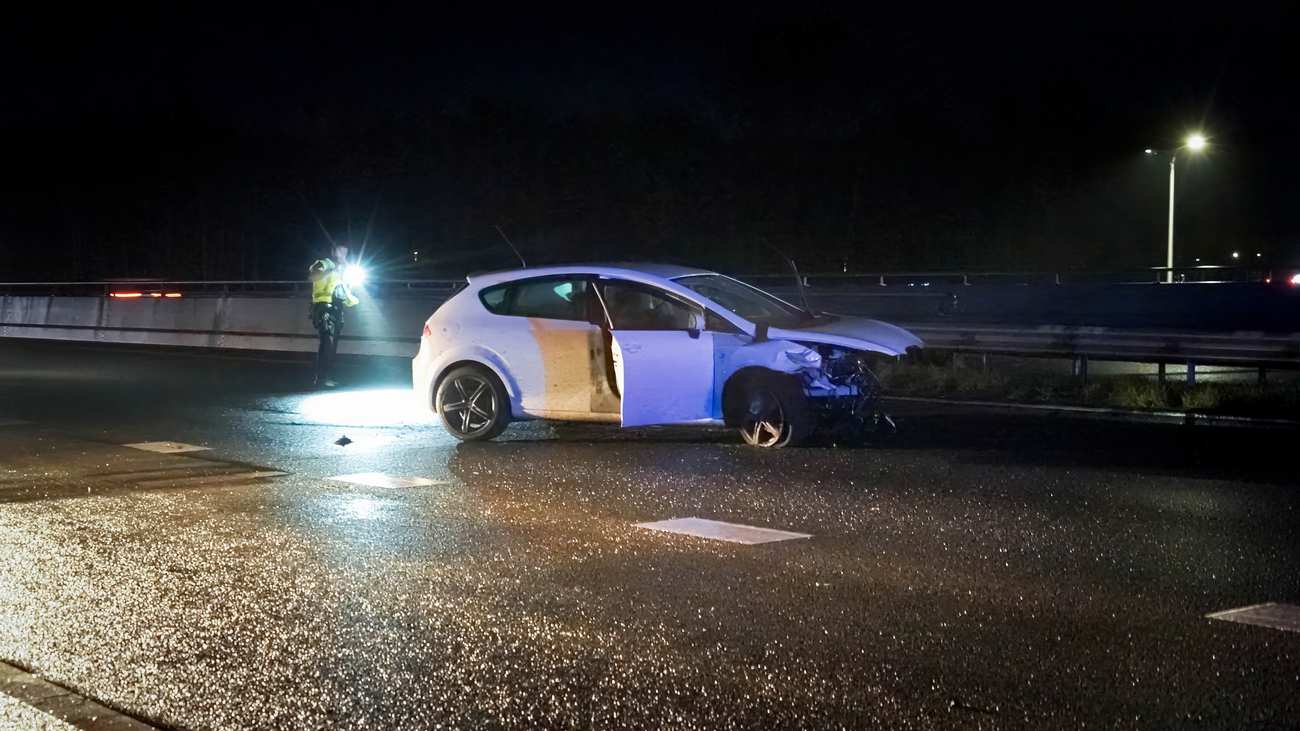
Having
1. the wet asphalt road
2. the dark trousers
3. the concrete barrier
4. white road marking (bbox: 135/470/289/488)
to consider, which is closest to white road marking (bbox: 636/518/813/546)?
the wet asphalt road

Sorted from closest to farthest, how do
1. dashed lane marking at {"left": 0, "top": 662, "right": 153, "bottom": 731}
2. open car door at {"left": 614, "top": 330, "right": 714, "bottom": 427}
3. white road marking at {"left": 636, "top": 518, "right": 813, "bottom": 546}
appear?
dashed lane marking at {"left": 0, "top": 662, "right": 153, "bottom": 731} → white road marking at {"left": 636, "top": 518, "right": 813, "bottom": 546} → open car door at {"left": 614, "top": 330, "right": 714, "bottom": 427}

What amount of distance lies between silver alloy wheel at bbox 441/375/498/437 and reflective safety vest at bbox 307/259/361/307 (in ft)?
22.0

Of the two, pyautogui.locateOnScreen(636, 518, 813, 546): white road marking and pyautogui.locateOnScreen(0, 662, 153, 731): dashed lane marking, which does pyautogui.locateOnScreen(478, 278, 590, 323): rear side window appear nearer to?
pyautogui.locateOnScreen(636, 518, 813, 546): white road marking

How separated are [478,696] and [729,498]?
456cm

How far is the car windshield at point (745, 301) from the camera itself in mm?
12234

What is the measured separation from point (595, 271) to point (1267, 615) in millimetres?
6898

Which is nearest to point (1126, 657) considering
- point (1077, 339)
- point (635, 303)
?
point (635, 303)

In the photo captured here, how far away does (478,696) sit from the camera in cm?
552

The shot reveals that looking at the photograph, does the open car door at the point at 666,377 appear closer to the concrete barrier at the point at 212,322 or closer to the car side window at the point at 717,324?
the car side window at the point at 717,324

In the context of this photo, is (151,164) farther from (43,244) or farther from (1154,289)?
(1154,289)

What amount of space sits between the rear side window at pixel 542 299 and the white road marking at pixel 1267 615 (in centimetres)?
671

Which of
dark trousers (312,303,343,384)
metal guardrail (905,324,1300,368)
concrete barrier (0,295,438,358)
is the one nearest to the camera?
metal guardrail (905,324,1300,368)

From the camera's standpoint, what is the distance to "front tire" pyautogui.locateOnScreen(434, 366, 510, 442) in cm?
1279

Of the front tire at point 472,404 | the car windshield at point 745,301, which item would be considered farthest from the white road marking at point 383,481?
the car windshield at point 745,301
